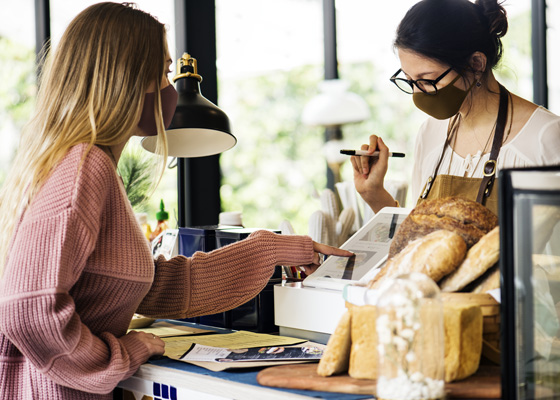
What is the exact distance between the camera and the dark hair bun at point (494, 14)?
1.85 m

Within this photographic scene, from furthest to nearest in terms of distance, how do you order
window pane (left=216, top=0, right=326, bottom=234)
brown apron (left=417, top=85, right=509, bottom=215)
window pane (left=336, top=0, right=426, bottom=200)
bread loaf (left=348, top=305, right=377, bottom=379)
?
window pane (left=216, top=0, right=326, bottom=234) < window pane (left=336, top=0, right=426, bottom=200) < brown apron (left=417, top=85, right=509, bottom=215) < bread loaf (left=348, top=305, right=377, bottom=379)

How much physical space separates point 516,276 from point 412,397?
0.23 metres

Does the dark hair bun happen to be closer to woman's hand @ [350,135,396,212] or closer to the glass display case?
woman's hand @ [350,135,396,212]

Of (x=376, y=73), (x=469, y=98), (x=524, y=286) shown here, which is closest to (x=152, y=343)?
(x=524, y=286)

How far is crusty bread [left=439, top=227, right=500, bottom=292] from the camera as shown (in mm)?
1062

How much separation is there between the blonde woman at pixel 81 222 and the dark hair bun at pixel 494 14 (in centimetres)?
97

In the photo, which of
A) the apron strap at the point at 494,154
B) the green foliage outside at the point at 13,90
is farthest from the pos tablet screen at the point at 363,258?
the green foliage outside at the point at 13,90

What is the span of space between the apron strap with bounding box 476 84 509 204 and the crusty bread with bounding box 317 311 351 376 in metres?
0.79

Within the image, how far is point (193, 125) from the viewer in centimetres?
185

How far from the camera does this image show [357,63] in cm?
616

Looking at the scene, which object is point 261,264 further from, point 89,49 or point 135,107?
point 89,49

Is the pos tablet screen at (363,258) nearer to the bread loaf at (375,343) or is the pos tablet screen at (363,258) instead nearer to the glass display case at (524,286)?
the bread loaf at (375,343)

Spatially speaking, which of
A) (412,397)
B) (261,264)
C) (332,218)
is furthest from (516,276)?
(332,218)

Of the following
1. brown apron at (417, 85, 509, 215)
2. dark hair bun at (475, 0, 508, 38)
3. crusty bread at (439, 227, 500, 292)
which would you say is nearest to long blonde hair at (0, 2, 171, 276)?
crusty bread at (439, 227, 500, 292)
